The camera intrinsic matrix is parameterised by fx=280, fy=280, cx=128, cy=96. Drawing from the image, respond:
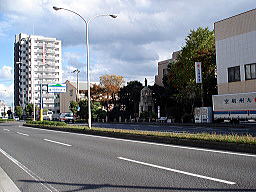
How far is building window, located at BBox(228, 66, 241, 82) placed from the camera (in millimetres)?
32438

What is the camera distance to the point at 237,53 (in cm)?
3225

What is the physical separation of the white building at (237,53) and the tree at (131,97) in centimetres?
1987

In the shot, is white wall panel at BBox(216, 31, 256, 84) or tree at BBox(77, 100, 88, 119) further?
tree at BBox(77, 100, 88, 119)

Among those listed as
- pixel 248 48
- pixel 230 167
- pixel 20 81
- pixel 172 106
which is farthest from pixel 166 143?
pixel 20 81

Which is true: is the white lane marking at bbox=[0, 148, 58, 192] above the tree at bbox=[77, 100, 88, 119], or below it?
below

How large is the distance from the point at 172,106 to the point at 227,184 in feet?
132

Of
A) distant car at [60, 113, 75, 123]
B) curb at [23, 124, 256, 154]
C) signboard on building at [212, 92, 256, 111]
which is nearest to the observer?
curb at [23, 124, 256, 154]

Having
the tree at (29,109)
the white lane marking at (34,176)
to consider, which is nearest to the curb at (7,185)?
the white lane marking at (34,176)

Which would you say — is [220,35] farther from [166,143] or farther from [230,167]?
[230,167]

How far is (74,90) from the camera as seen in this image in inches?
Result: 3319

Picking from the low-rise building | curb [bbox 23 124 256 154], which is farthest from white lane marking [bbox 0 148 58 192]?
the low-rise building

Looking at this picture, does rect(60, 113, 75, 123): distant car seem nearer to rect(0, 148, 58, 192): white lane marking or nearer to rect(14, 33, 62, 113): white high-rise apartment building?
rect(0, 148, 58, 192): white lane marking

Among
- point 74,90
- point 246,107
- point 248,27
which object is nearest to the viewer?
point 246,107

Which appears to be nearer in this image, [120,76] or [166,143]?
[166,143]
